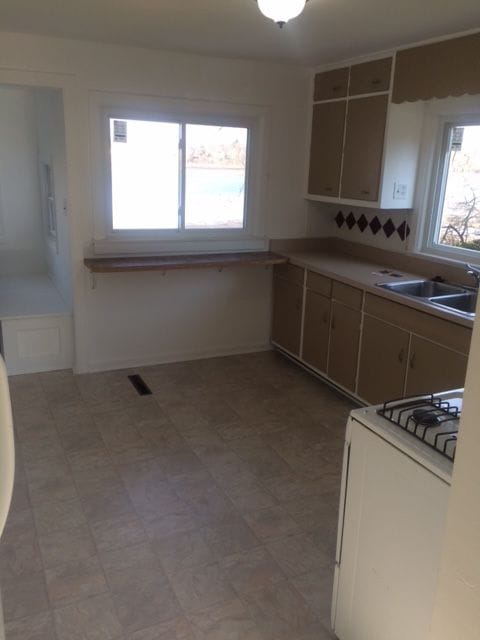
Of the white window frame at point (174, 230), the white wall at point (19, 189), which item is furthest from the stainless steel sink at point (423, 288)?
the white wall at point (19, 189)

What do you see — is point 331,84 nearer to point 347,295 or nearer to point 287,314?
point 347,295

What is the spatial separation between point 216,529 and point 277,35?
279 cm

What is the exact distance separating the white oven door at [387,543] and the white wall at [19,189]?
15.1 ft

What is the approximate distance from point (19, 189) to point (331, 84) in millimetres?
3120

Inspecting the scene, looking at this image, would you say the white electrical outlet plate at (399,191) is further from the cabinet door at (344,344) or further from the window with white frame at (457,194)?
the cabinet door at (344,344)

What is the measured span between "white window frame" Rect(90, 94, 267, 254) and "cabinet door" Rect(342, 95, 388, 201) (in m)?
0.73

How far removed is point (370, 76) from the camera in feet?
12.1

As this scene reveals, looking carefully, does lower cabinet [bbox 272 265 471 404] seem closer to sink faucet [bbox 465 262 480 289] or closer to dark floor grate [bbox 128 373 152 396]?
sink faucet [bbox 465 262 480 289]

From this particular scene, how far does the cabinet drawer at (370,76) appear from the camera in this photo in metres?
3.56

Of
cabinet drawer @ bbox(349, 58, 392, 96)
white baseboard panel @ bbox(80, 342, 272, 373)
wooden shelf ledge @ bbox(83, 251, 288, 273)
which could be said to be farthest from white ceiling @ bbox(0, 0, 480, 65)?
white baseboard panel @ bbox(80, 342, 272, 373)

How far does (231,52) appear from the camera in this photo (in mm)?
3777

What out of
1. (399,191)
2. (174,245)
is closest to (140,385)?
(174,245)

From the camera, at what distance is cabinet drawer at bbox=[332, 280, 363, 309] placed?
3564mm

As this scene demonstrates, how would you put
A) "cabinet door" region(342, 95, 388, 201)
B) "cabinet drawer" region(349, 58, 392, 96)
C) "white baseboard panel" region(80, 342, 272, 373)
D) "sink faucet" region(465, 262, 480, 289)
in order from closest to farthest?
"sink faucet" region(465, 262, 480, 289) < "cabinet drawer" region(349, 58, 392, 96) < "cabinet door" region(342, 95, 388, 201) < "white baseboard panel" region(80, 342, 272, 373)
